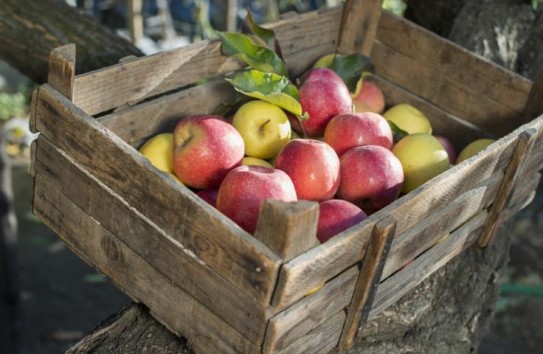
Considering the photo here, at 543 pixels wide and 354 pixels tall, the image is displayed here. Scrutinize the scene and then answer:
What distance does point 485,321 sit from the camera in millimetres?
2564

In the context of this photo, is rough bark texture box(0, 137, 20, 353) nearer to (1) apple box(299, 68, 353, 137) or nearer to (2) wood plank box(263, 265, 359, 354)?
(1) apple box(299, 68, 353, 137)

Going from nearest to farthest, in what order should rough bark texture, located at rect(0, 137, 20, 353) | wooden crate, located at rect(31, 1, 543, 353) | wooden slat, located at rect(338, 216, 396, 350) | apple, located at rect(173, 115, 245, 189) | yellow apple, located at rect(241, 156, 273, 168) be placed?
wooden crate, located at rect(31, 1, 543, 353) < wooden slat, located at rect(338, 216, 396, 350) < apple, located at rect(173, 115, 245, 189) < yellow apple, located at rect(241, 156, 273, 168) < rough bark texture, located at rect(0, 137, 20, 353)

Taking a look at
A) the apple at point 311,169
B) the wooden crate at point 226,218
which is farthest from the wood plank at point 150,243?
the apple at point 311,169

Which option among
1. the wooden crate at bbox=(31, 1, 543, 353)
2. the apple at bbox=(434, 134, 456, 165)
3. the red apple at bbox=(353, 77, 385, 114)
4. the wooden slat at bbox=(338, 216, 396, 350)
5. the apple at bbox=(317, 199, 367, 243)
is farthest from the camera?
the red apple at bbox=(353, 77, 385, 114)

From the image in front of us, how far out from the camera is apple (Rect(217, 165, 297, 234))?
1.73m

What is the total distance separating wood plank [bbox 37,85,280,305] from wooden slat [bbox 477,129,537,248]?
926mm

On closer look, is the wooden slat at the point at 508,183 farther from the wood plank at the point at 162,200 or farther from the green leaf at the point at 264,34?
the wood plank at the point at 162,200

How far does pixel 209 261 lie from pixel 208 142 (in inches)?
17.0

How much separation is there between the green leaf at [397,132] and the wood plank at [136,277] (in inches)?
36.7

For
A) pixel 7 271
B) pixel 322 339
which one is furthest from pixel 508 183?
pixel 7 271

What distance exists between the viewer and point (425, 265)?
201 centimetres

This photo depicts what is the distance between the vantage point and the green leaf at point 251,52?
7.44 ft

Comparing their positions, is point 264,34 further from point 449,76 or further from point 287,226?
point 287,226

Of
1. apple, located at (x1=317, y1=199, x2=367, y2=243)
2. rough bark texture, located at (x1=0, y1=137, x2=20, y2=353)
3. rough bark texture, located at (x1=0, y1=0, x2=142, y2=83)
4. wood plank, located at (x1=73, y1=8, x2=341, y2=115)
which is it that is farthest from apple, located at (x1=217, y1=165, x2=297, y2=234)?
rough bark texture, located at (x1=0, y1=137, x2=20, y2=353)
